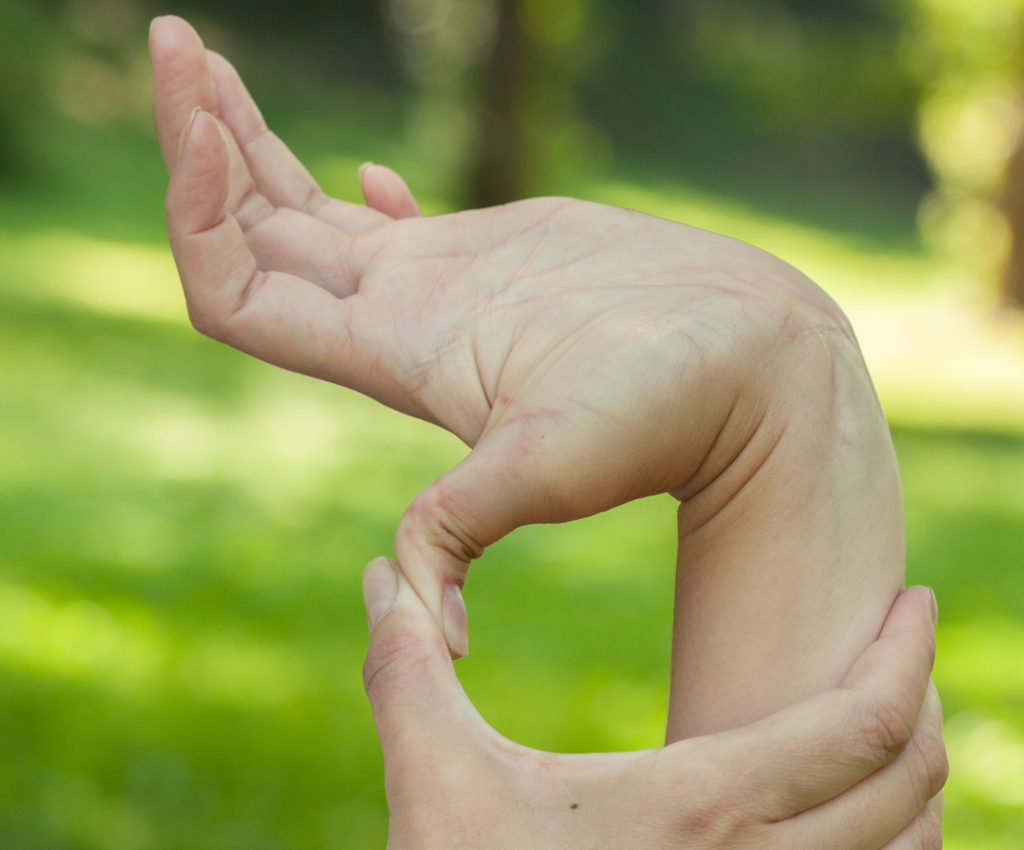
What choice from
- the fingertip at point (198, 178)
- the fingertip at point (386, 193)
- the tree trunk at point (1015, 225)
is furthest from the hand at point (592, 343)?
the tree trunk at point (1015, 225)

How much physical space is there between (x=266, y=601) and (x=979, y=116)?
21.9 ft

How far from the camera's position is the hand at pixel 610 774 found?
3.01ft

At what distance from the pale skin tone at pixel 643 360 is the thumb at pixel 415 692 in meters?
0.14

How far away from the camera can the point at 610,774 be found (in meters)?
0.94

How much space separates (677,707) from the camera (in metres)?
1.21

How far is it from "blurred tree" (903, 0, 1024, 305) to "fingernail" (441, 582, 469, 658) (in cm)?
780

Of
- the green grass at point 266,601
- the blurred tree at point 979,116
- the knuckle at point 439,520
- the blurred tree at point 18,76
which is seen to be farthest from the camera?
the blurred tree at point 18,76

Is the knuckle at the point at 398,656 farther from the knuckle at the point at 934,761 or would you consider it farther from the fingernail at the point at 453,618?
the knuckle at the point at 934,761

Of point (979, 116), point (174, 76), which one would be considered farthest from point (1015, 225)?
point (174, 76)

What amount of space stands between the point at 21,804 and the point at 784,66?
24.2ft

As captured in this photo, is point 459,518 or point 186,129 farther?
point 186,129

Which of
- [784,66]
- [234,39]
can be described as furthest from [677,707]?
[234,39]

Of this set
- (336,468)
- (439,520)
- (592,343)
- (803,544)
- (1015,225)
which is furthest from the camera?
(1015,225)

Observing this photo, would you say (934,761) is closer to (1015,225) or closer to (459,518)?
(459,518)
